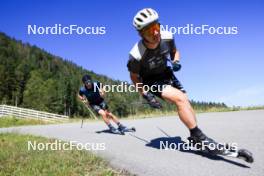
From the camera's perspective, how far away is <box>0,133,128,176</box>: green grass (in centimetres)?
540

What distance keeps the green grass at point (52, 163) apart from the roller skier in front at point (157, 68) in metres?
1.29

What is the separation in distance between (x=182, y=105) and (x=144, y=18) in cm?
145

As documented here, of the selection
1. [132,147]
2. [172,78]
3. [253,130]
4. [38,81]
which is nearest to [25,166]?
[132,147]

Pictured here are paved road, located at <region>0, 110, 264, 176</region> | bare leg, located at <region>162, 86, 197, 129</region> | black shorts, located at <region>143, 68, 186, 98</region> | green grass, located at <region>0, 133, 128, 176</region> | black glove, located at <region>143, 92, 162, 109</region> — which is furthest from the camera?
black shorts, located at <region>143, 68, 186, 98</region>

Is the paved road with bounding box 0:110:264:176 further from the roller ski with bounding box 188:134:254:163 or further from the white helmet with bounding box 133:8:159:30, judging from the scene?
the white helmet with bounding box 133:8:159:30

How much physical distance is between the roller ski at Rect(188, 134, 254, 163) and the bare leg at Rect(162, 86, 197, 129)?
24cm

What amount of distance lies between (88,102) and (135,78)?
552 centimetres

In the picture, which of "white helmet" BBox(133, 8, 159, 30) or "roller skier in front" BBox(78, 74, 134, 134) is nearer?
"white helmet" BBox(133, 8, 159, 30)

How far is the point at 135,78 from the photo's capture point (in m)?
6.35

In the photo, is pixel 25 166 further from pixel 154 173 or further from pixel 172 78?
pixel 172 78

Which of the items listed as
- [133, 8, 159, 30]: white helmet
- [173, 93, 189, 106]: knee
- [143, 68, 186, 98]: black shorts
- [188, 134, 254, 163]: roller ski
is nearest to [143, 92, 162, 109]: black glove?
[143, 68, 186, 98]: black shorts

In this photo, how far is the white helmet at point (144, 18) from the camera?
576 centimetres

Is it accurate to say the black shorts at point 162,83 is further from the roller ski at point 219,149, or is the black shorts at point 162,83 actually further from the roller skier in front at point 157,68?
the roller ski at point 219,149

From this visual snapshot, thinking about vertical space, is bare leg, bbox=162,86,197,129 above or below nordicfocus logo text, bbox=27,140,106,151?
above
